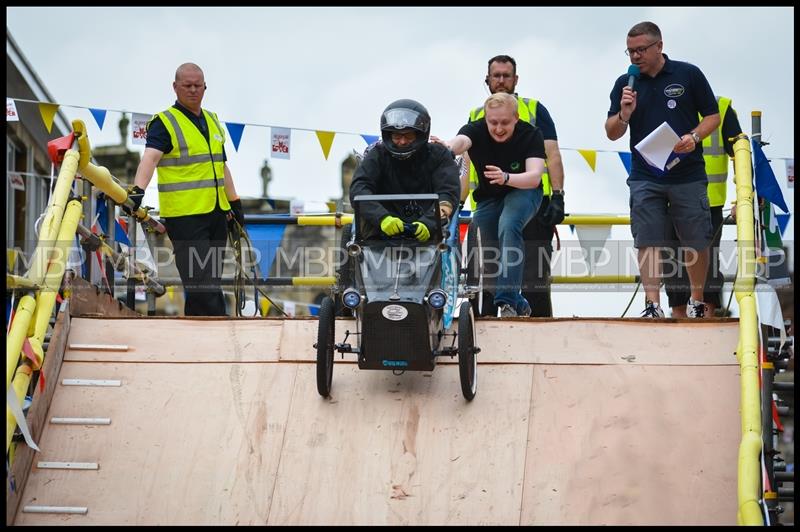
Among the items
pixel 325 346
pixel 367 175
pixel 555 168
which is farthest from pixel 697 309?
pixel 325 346

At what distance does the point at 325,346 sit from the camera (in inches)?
295

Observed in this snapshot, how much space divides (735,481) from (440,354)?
6.16 ft

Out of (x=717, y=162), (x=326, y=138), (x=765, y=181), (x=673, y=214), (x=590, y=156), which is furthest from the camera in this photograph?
(x=590, y=156)

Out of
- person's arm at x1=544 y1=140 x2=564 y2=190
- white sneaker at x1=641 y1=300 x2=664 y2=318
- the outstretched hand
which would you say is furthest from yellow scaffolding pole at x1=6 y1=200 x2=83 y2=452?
white sneaker at x1=641 y1=300 x2=664 y2=318

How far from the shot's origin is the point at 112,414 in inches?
300

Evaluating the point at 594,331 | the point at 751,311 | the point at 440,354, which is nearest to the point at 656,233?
the point at 594,331

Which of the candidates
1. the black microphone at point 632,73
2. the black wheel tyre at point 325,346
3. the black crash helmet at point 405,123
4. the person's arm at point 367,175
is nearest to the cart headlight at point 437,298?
the black wheel tyre at point 325,346

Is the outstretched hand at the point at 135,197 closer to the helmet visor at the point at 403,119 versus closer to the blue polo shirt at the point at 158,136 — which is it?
the blue polo shirt at the point at 158,136

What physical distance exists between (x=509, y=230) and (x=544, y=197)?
39.5 inches

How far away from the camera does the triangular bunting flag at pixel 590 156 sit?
13.3 meters

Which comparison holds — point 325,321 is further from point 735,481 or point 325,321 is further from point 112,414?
point 735,481

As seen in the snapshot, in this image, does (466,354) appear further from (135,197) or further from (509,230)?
(135,197)

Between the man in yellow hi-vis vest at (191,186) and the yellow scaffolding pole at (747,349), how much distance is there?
3.95m

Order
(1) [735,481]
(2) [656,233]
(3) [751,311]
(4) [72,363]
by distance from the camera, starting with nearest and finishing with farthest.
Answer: (1) [735,481]
(3) [751,311]
(4) [72,363]
(2) [656,233]
